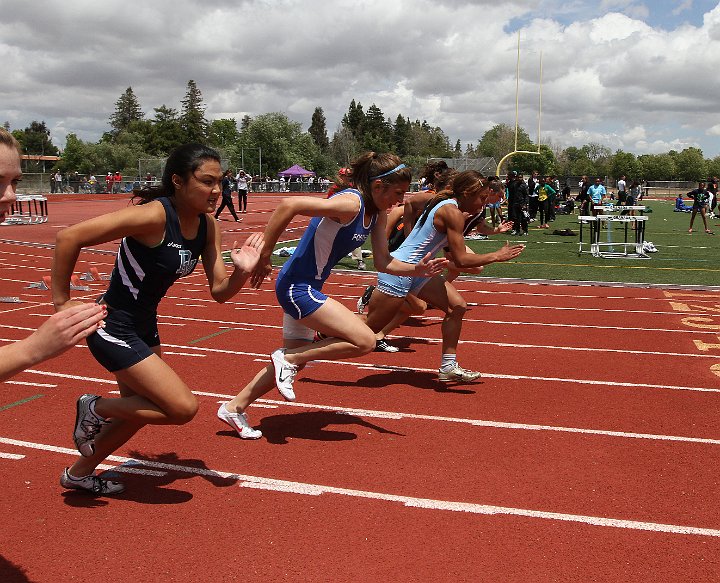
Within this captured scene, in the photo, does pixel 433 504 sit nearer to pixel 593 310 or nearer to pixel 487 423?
pixel 487 423

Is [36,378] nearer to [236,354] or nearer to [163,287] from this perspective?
[236,354]

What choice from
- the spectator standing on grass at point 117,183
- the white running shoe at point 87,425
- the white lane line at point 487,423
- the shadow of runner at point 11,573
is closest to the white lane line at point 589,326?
the white lane line at point 487,423

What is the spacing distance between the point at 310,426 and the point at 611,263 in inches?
506

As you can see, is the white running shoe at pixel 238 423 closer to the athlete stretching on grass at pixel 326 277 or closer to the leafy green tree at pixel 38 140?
the athlete stretching on grass at pixel 326 277

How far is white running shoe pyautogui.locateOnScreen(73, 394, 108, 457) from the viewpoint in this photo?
13.2 feet

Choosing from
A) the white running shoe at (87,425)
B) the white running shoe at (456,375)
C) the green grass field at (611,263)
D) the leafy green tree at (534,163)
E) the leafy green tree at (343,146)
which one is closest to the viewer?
the white running shoe at (87,425)

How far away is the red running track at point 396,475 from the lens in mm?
3471

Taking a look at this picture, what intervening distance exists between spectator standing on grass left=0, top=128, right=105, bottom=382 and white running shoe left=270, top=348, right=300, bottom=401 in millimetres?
2613

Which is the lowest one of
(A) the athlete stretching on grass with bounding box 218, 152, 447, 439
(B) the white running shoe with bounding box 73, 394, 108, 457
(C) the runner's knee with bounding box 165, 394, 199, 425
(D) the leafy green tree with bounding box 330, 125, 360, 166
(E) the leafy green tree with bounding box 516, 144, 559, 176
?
(B) the white running shoe with bounding box 73, 394, 108, 457

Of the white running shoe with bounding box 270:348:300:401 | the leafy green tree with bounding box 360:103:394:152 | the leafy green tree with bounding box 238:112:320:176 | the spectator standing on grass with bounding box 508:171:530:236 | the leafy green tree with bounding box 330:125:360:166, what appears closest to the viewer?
the white running shoe with bounding box 270:348:300:401

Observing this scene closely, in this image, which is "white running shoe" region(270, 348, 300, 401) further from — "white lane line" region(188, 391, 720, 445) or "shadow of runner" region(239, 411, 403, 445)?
"white lane line" region(188, 391, 720, 445)

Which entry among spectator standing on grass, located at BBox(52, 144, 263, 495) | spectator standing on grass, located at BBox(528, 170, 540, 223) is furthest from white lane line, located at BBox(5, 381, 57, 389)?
spectator standing on grass, located at BBox(528, 170, 540, 223)

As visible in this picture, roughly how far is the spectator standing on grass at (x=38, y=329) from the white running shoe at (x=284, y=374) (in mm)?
2613

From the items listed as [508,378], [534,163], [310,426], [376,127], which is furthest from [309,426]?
[376,127]
